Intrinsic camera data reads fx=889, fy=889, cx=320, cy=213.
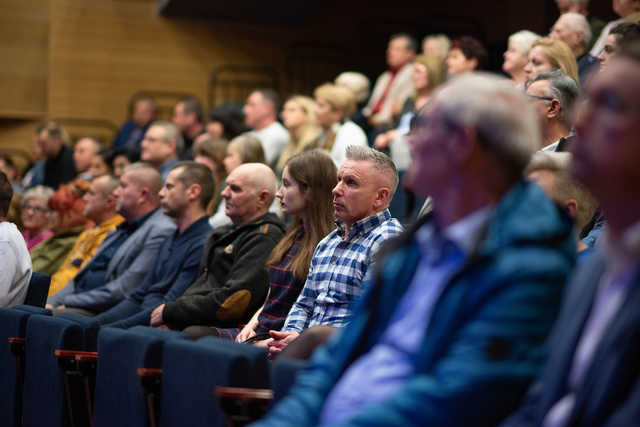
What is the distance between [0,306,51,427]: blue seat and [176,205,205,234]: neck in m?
0.96

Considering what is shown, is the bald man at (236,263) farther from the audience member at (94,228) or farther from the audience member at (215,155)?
the audience member at (215,155)

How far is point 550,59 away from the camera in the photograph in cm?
396

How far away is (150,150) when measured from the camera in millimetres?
5914

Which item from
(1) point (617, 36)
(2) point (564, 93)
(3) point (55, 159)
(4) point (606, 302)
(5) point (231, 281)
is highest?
(1) point (617, 36)

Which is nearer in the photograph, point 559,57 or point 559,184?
point 559,184

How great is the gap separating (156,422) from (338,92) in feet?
11.1

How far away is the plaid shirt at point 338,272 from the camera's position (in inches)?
115

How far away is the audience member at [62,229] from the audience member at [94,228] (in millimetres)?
125

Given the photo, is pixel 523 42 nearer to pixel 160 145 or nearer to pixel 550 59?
pixel 550 59

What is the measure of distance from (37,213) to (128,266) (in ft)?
5.00

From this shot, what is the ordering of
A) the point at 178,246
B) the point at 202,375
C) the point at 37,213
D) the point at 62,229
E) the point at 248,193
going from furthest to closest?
the point at 37,213 < the point at 62,229 < the point at 178,246 < the point at 248,193 < the point at 202,375

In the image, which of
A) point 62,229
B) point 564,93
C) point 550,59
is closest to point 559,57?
point 550,59

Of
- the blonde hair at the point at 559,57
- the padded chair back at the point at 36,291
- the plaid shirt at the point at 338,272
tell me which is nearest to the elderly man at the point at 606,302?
the plaid shirt at the point at 338,272

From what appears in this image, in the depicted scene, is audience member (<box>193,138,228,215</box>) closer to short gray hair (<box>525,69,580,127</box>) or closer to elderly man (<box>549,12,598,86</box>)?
elderly man (<box>549,12,598,86</box>)
